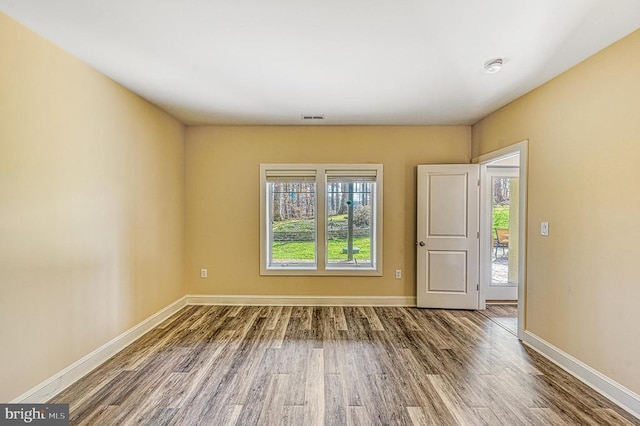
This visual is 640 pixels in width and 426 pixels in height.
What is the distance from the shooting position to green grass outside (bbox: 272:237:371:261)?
13.5 ft

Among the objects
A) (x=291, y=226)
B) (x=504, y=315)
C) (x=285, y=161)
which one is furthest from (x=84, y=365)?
(x=504, y=315)

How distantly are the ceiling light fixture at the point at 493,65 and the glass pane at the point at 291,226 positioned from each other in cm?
253

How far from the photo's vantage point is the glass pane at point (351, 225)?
160 inches

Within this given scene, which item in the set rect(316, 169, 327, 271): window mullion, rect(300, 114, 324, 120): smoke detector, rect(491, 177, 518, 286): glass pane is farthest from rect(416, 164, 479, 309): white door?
rect(300, 114, 324, 120): smoke detector

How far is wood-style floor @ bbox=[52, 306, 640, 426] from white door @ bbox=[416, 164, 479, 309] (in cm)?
60

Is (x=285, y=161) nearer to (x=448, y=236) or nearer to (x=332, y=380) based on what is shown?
(x=448, y=236)

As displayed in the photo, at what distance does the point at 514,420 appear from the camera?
1.81 metres

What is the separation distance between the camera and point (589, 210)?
87.0 inches

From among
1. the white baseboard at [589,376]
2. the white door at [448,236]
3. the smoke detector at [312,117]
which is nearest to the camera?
the white baseboard at [589,376]

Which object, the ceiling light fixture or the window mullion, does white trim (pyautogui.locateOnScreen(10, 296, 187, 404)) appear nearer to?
the window mullion

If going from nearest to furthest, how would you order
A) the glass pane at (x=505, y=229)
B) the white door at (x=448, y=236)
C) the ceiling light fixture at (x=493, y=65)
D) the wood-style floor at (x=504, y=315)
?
the ceiling light fixture at (x=493, y=65)
the wood-style floor at (x=504, y=315)
the white door at (x=448, y=236)
the glass pane at (x=505, y=229)

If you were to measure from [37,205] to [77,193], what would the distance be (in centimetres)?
34

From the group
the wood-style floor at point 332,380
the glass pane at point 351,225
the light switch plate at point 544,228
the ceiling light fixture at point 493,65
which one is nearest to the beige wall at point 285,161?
the glass pane at point 351,225

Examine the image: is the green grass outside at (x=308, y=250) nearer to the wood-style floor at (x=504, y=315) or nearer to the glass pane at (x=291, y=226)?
the glass pane at (x=291, y=226)
